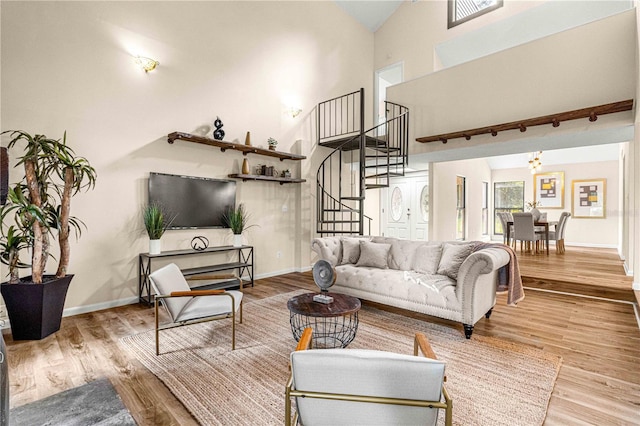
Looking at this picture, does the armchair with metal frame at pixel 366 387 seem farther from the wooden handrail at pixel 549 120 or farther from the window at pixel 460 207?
the window at pixel 460 207

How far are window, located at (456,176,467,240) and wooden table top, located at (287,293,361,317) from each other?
631 centimetres

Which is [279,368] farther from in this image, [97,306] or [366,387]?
[97,306]

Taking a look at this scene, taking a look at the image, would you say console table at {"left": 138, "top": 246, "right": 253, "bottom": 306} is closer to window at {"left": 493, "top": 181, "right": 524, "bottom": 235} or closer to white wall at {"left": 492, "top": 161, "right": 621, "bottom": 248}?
window at {"left": 493, "top": 181, "right": 524, "bottom": 235}

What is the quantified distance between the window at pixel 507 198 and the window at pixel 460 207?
234 centimetres

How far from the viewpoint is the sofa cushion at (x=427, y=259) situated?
140 inches

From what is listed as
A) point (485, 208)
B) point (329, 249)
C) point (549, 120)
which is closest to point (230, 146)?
point (329, 249)

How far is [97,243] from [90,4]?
9.17 ft

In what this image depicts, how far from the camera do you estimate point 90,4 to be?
143 inches

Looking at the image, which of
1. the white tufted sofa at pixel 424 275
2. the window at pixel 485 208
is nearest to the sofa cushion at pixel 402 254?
the white tufted sofa at pixel 424 275

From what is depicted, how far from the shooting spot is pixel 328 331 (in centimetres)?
310

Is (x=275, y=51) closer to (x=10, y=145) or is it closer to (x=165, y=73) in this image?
(x=165, y=73)

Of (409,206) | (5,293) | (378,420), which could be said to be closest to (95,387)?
(5,293)

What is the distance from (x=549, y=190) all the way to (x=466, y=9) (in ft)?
18.4

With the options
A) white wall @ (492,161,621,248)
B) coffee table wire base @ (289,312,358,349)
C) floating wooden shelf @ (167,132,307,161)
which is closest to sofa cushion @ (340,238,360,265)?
coffee table wire base @ (289,312,358,349)
